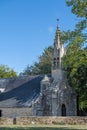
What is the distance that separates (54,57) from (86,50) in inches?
1137

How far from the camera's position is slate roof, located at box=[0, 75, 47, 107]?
5678 cm

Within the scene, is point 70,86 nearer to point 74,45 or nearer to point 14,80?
point 14,80

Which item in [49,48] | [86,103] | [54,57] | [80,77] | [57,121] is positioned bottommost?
[57,121]

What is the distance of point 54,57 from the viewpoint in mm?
59625

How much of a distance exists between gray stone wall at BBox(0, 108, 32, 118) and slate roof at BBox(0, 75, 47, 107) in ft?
2.21

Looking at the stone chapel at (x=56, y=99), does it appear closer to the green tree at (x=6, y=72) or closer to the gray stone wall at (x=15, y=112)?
the gray stone wall at (x=15, y=112)

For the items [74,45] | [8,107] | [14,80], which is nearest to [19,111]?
[8,107]

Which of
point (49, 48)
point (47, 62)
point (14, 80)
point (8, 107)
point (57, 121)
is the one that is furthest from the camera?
point (49, 48)

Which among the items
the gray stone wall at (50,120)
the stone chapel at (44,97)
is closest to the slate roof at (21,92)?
the stone chapel at (44,97)

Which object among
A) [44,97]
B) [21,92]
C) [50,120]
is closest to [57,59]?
[44,97]

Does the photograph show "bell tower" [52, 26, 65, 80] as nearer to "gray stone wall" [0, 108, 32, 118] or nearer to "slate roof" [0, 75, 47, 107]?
"slate roof" [0, 75, 47, 107]

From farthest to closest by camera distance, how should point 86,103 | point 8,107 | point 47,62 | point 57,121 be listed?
point 47,62
point 8,107
point 86,103
point 57,121

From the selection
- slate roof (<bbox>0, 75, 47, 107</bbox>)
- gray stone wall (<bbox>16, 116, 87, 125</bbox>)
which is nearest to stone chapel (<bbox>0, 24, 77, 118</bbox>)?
slate roof (<bbox>0, 75, 47, 107</bbox>)

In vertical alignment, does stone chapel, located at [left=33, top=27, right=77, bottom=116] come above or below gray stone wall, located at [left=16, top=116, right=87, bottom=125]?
above
